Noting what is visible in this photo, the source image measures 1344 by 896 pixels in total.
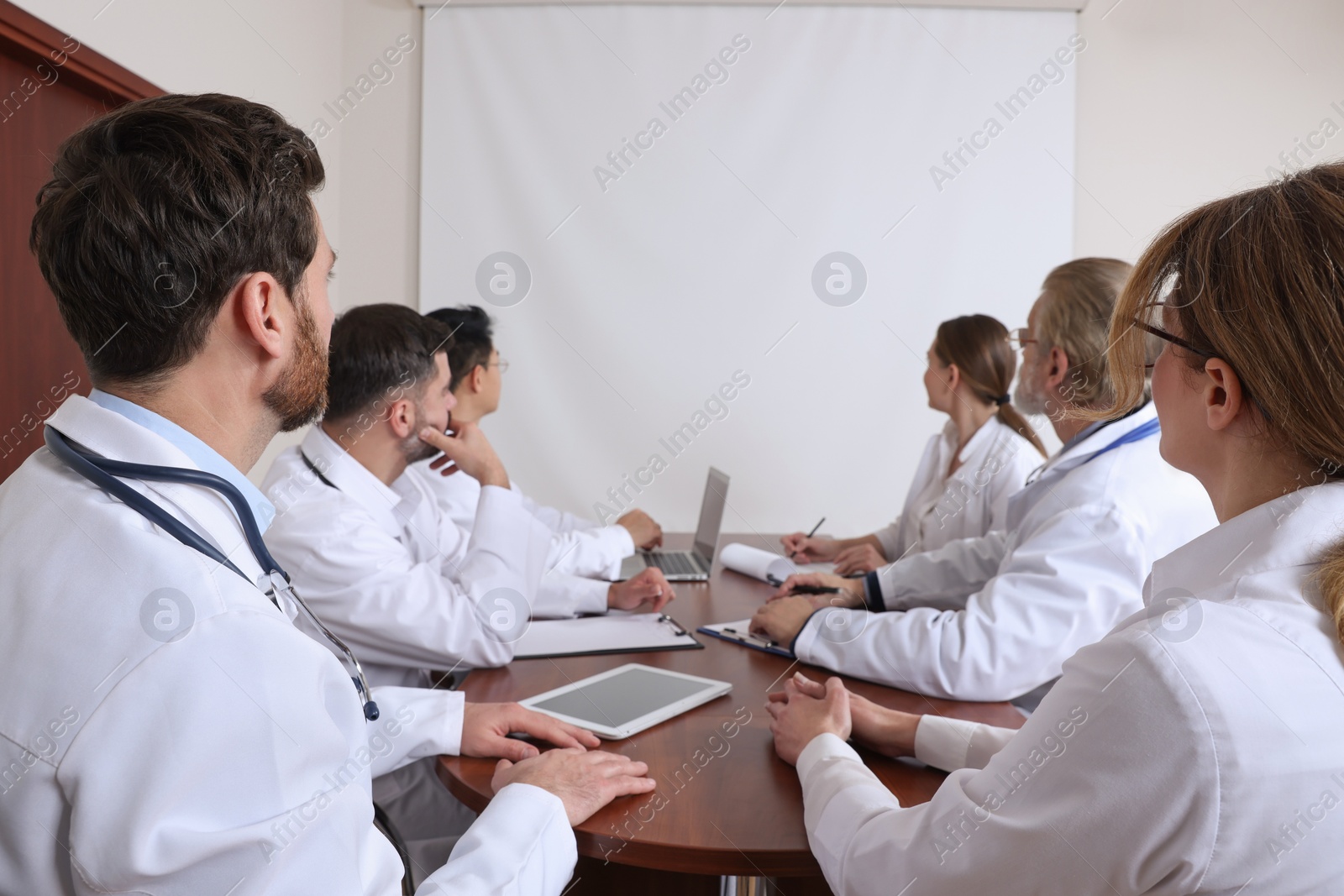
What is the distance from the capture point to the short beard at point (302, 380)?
3.10ft

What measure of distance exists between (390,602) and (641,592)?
64 centimetres

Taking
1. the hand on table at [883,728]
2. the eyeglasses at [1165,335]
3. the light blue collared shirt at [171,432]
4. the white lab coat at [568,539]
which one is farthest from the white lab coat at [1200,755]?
the white lab coat at [568,539]

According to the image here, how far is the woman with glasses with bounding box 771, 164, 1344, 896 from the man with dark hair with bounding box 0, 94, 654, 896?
48 centimetres

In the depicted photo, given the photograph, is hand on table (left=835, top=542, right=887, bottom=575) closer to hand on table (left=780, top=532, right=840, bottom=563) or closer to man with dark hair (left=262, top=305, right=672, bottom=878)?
hand on table (left=780, top=532, right=840, bottom=563)

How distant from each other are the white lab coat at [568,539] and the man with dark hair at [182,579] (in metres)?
1.44

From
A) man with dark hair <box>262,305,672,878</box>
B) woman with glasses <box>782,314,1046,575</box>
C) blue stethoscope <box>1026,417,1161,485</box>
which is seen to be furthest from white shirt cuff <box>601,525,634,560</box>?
blue stethoscope <box>1026,417,1161,485</box>

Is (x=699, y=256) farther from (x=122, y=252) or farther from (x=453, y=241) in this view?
(x=122, y=252)

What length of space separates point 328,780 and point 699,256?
A: 382 cm

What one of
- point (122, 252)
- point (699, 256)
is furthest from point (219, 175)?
point (699, 256)

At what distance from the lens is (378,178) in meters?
4.35

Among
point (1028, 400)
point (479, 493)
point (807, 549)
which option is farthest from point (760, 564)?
point (1028, 400)

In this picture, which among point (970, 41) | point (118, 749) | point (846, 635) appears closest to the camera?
point (118, 749)

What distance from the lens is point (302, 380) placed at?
0.98 m

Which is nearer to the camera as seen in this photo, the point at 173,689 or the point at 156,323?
the point at 173,689
